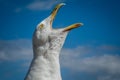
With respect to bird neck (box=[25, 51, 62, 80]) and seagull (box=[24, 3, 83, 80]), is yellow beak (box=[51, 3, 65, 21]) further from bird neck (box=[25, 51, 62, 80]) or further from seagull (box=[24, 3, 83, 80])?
bird neck (box=[25, 51, 62, 80])

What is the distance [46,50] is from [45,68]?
80 cm

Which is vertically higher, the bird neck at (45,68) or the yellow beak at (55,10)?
the yellow beak at (55,10)

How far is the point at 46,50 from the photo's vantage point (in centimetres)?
1091

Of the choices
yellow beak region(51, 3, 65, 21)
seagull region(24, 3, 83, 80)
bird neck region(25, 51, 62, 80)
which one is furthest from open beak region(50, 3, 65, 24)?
bird neck region(25, 51, 62, 80)

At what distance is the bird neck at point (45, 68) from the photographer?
399 inches

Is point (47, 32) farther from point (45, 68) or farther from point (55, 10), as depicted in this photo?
point (45, 68)

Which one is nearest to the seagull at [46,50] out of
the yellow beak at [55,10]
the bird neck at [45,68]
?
the bird neck at [45,68]

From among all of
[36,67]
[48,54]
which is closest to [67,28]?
[48,54]

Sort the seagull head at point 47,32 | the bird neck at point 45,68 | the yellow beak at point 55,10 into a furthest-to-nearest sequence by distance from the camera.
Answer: the yellow beak at point 55,10 → the seagull head at point 47,32 → the bird neck at point 45,68

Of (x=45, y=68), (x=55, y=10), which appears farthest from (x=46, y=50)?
(x=55, y=10)

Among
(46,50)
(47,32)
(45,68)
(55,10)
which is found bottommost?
(45,68)

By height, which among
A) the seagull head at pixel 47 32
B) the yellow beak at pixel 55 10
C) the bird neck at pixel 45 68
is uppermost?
the yellow beak at pixel 55 10

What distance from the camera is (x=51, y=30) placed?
11617 mm

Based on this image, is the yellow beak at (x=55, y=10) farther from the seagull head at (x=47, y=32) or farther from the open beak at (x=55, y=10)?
the seagull head at (x=47, y=32)
